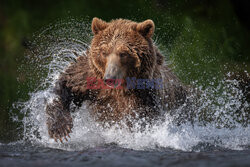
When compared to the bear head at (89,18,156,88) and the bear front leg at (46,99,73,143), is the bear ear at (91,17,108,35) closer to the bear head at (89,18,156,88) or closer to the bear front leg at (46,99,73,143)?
the bear head at (89,18,156,88)

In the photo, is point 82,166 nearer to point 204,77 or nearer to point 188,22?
point 204,77

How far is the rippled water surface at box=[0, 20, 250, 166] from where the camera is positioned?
136 inches

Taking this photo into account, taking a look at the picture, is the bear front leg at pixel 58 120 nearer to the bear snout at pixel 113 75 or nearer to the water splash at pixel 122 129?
the water splash at pixel 122 129

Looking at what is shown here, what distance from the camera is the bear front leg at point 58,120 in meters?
4.76

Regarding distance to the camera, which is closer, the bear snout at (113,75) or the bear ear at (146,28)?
the bear snout at (113,75)

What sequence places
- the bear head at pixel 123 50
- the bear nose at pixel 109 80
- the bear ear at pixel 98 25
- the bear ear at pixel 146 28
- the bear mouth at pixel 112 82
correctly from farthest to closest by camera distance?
the bear ear at pixel 98 25
the bear ear at pixel 146 28
the bear head at pixel 123 50
the bear mouth at pixel 112 82
the bear nose at pixel 109 80

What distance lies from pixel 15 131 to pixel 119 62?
7.77 ft

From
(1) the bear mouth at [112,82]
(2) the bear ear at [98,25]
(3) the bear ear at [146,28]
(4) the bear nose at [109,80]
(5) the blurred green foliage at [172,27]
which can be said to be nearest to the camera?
(4) the bear nose at [109,80]

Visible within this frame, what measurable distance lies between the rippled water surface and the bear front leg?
112mm

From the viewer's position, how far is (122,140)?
457cm

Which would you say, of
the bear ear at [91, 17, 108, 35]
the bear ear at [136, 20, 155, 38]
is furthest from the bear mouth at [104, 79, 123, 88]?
the bear ear at [91, 17, 108, 35]

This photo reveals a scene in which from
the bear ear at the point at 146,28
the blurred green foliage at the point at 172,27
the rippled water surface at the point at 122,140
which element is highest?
the blurred green foliage at the point at 172,27

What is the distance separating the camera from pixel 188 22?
29.6 ft

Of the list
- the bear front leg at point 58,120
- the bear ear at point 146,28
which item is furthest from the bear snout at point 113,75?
the bear front leg at point 58,120
